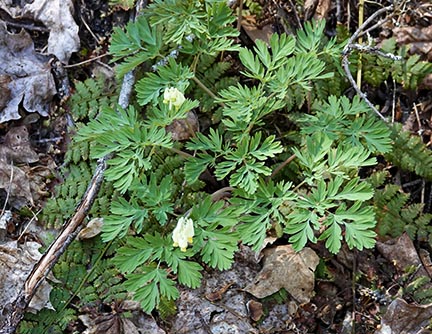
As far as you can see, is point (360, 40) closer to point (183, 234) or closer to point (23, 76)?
point (183, 234)

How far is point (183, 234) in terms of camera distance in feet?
9.41

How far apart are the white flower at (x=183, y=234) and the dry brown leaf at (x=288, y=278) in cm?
91

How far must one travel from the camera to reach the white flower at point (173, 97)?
303 cm

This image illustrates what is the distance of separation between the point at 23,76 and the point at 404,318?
332 centimetres

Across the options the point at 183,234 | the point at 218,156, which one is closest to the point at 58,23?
the point at 218,156

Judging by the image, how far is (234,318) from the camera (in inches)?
139

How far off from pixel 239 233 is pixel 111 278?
3.28 ft

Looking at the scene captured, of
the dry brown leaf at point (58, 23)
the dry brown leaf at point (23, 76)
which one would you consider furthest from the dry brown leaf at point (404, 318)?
the dry brown leaf at point (58, 23)

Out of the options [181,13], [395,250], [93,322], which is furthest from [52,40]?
[395,250]

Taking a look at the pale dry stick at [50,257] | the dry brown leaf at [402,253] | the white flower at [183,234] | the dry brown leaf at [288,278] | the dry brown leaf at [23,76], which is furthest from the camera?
the dry brown leaf at [23,76]

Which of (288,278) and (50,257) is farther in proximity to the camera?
(288,278)

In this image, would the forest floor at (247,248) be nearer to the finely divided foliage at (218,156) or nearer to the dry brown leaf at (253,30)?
the dry brown leaf at (253,30)

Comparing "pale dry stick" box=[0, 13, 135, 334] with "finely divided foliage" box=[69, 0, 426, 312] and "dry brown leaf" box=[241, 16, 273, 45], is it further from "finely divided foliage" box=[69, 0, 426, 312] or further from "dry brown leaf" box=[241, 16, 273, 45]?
"dry brown leaf" box=[241, 16, 273, 45]

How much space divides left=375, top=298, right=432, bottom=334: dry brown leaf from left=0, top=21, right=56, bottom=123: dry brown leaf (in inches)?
115
